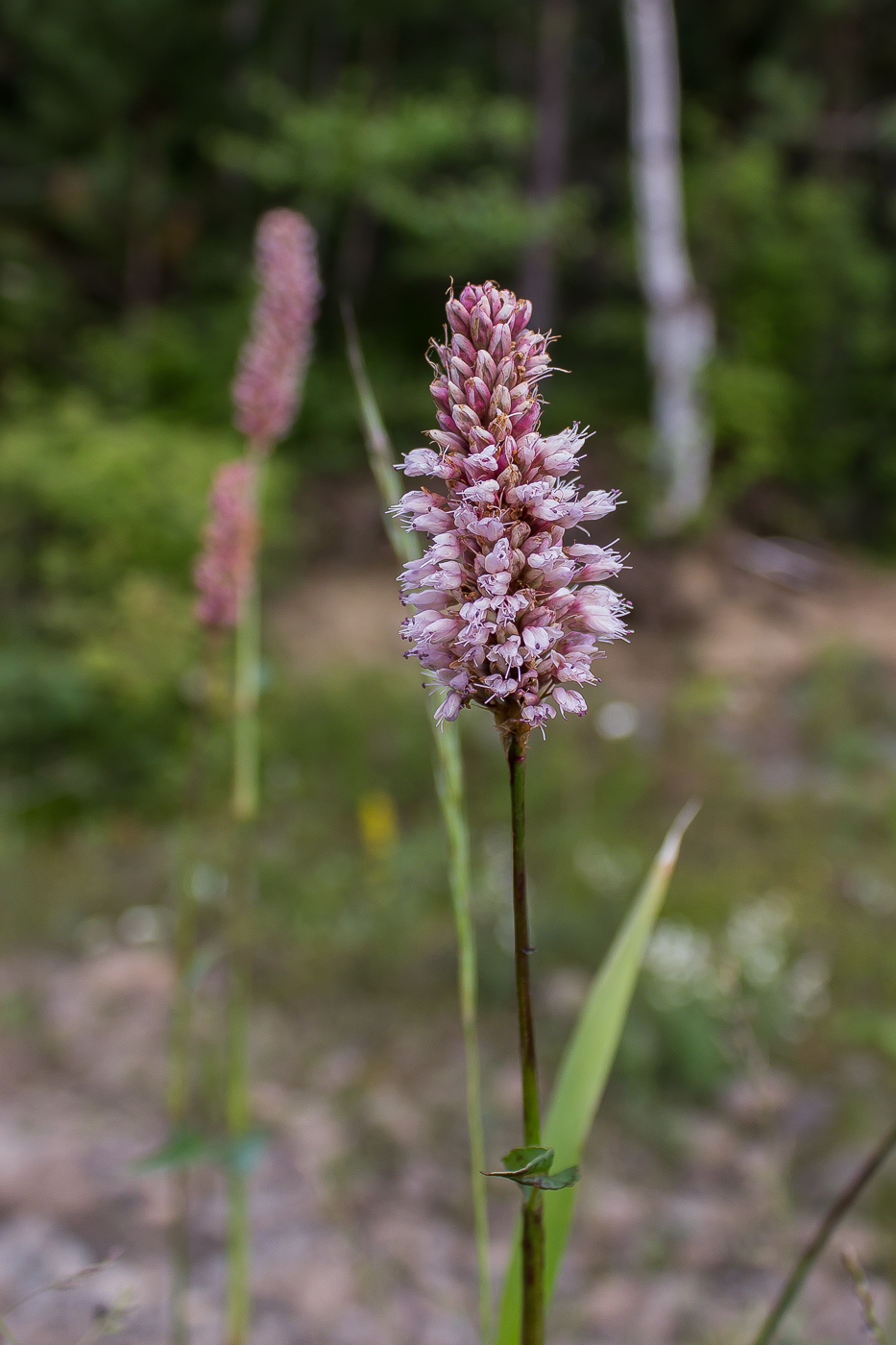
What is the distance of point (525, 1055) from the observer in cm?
80

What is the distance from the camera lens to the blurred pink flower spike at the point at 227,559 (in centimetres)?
186

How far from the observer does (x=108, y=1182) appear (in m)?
3.39

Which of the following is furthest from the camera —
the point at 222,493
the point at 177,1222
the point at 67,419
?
the point at 67,419

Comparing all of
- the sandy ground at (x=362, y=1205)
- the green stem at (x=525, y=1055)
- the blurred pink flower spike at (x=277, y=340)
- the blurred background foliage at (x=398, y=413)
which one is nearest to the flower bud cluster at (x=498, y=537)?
the green stem at (x=525, y=1055)

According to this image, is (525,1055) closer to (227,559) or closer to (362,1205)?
(227,559)

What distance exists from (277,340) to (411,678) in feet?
19.4

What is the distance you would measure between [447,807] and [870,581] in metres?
10.6

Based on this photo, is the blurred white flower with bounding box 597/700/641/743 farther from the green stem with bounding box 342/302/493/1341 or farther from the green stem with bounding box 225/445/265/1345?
the green stem with bounding box 342/302/493/1341

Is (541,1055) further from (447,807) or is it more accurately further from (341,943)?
(447,807)

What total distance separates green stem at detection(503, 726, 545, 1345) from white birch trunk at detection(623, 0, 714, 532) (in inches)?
380

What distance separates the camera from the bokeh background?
131 inches

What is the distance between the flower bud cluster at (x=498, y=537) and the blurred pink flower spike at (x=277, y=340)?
3.90 feet

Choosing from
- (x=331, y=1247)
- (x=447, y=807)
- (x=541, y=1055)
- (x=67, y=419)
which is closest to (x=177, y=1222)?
(x=447, y=807)

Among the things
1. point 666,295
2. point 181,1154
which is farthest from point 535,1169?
point 666,295
